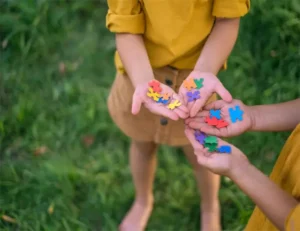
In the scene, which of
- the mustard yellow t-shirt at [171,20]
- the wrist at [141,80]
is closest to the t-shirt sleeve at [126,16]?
the mustard yellow t-shirt at [171,20]

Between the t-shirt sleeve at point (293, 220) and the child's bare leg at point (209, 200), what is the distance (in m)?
0.61

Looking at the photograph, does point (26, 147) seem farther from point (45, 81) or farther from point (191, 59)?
point (191, 59)

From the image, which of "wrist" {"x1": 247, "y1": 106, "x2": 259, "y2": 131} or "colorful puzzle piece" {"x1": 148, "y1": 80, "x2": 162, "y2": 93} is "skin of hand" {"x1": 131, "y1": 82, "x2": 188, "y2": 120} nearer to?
"colorful puzzle piece" {"x1": 148, "y1": 80, "x2": 162, "y2": 93}

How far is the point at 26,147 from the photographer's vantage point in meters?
1.96

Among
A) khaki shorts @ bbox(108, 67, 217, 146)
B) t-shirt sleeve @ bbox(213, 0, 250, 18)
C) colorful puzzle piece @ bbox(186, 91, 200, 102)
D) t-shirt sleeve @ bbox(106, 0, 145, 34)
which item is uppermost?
t-shirt sleeve @ bbox(213, 0, 250, 18)

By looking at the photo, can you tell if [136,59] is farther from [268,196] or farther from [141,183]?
[141,183]

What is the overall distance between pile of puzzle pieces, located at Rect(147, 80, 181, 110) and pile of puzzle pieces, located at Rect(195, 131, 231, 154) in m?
0.09

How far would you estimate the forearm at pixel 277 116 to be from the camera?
115cm

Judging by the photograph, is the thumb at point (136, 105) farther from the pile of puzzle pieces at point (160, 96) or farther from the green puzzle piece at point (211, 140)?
the green puzzle piece at point (211, 140)

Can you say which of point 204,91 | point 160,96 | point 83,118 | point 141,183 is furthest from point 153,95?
point 83,118

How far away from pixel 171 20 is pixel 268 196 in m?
0.46

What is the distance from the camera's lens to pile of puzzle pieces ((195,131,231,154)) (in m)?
1.10

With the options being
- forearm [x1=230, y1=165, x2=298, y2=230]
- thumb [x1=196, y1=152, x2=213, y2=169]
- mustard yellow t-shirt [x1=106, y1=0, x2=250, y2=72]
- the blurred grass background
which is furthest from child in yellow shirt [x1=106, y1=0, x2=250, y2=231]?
the blurred grass background

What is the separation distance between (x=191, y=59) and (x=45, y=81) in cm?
110
